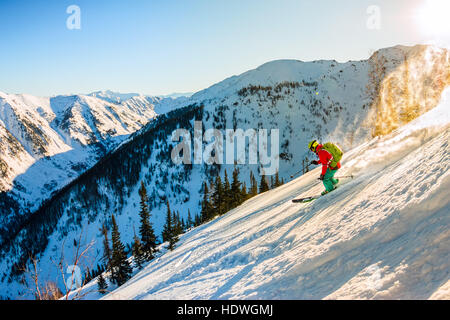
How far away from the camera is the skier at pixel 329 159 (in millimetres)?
9602

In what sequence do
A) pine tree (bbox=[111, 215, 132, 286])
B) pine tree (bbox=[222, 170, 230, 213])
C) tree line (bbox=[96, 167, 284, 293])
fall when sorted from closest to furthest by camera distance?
pine tree (bbox=[111, 215, 132, 286])
tree line (bbox=[96, 167, 284, 293])
pine tree (bbox=[222, 170, 230, 213])

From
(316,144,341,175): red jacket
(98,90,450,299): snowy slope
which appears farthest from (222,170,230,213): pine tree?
(98,90,450,299): snowy slope

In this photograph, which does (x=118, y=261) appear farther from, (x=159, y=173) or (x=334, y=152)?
(x=159, y=173)

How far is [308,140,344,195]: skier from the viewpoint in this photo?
9.60m

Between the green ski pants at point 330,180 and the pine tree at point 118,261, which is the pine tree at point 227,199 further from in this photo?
the green ski pants at point 330,180

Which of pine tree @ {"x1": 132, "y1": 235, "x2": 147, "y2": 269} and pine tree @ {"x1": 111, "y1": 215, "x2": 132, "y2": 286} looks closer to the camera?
pine tree @ {"x1": 111, "y1": 215, "x2": 132, "y2": 286}

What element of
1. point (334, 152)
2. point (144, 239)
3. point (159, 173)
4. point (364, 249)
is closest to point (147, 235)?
point (144, 239)

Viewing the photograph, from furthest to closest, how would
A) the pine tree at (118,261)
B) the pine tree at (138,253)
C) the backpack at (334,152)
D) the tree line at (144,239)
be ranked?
the pine tree at (138,253)
the tree line at (144,239)
the pine tree at (118,261)
the backpack at (334,152)

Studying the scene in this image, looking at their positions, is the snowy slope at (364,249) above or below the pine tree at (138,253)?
above

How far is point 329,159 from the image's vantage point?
→ 9.65m

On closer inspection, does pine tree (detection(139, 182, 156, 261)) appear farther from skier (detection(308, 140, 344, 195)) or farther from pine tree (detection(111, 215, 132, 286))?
skier (detection(308, 140, 344, 195))

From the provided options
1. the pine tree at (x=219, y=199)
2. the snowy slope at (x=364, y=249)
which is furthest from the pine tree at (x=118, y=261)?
the snowy slope at (x=364, y=249)
